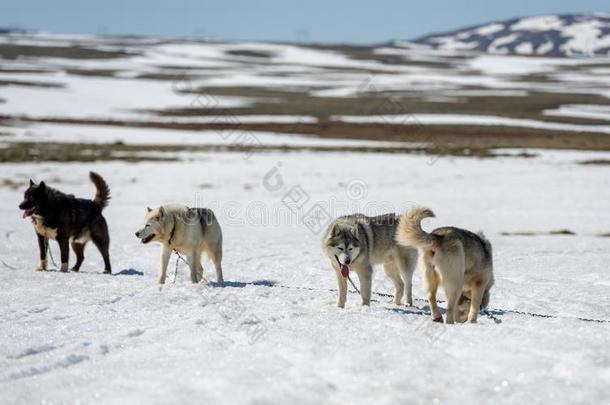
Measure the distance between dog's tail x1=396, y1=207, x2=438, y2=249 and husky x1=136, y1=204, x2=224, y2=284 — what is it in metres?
3.85

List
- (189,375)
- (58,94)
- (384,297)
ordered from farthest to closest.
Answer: (58,94)
(384,297)
(189,375)

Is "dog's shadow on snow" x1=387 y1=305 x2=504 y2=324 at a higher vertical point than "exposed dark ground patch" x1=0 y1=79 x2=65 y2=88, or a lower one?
lower

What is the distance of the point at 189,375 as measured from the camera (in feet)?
18.1

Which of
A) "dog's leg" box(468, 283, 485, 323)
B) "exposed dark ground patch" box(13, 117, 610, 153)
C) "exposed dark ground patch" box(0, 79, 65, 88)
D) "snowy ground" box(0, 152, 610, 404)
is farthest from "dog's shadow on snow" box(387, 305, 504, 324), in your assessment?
"exposed dark ground patch" box(0, 79, 65, 88)

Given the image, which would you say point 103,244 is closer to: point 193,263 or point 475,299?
point 193,263

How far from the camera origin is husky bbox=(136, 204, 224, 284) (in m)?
9.84

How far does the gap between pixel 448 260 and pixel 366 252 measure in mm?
1548

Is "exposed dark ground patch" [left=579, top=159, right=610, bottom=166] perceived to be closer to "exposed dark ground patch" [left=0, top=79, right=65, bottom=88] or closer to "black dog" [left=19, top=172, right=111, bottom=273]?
"black dog" [left=19, top=172, right=111, bottom=273]

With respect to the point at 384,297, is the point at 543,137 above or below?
above

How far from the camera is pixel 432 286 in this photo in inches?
302

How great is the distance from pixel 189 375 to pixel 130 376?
1.58 ft

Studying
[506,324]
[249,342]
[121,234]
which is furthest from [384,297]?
[121,234]

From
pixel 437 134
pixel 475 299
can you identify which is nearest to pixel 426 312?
pixel 475 299

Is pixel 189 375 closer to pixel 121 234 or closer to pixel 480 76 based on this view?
pixel 121 234
